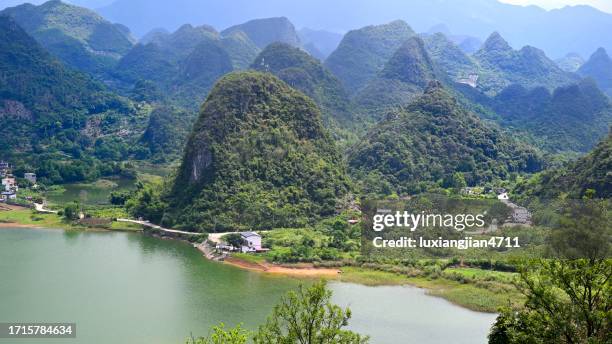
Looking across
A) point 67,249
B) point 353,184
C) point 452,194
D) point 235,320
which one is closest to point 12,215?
point 67,249

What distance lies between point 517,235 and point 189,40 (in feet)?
467

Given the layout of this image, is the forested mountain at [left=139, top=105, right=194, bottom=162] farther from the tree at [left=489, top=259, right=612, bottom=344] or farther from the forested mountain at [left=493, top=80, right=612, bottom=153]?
the tree at [left=489, top=259, right=612, bottom=344]

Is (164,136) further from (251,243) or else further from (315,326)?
(315,326)

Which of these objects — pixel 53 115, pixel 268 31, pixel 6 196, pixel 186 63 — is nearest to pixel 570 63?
pixel 268 31

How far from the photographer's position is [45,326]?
26969 mm

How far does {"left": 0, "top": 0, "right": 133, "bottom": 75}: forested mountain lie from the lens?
14875cm

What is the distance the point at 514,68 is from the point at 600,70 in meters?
32.6

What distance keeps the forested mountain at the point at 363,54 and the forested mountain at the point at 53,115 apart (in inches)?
1536

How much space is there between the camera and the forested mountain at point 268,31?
177 m

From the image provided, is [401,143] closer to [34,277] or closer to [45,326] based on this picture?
[34,277]

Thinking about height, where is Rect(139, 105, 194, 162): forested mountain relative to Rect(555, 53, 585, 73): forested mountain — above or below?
below

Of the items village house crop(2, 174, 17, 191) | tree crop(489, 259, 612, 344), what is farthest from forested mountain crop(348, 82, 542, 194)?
tree crop(489, 259, 612, 344)

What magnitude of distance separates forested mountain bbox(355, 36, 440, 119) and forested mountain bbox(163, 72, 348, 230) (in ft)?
124

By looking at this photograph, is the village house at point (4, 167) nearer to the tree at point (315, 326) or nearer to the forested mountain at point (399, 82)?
the forested mountain at point (399, 82)
